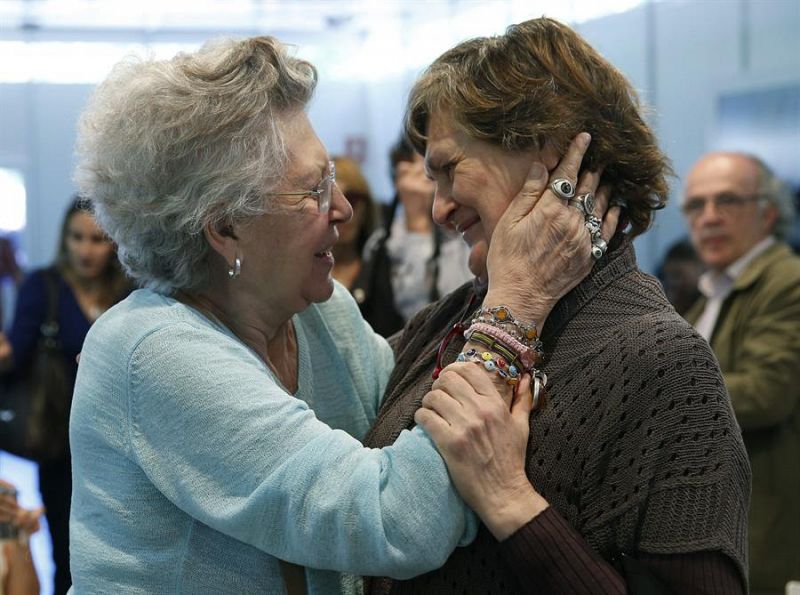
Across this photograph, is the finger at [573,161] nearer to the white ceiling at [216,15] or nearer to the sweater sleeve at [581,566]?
the sweater sleeve at [581,566]

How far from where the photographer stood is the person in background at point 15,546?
2213 millimetres

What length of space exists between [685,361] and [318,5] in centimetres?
797

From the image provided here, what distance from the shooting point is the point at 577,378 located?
161 cm

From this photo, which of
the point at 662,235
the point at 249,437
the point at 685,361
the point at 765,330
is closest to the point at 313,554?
the point at 249,437

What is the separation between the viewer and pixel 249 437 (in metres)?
1.54

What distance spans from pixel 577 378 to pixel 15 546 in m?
1.39

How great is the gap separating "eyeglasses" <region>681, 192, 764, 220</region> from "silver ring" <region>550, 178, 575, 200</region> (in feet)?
8.27

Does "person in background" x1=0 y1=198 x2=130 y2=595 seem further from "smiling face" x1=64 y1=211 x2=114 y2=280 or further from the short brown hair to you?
the short brown hair

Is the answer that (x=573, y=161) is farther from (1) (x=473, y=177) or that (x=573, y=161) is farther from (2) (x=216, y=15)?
(2) (x=216, y=15)

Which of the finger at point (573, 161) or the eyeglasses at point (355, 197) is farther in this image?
the eyeglasses at point (355, 197)

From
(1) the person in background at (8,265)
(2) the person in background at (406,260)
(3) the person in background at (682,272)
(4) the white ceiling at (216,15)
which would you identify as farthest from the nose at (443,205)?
(1) the person in background at (8,265)

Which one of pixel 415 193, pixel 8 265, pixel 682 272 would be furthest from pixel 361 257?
pixel 8 265

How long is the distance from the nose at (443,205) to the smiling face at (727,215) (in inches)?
93.9

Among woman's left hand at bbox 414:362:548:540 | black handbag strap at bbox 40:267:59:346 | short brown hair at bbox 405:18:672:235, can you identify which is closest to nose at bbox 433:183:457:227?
short brown hair at bbox 405:18:672:235
